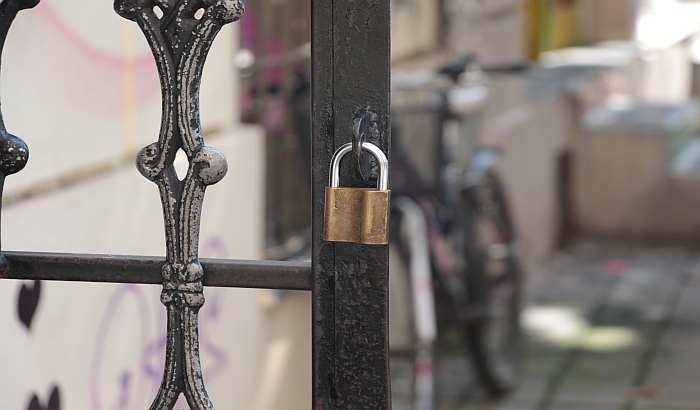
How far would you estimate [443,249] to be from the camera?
436 centimetres

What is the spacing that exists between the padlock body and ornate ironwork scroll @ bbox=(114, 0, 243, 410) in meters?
0.14

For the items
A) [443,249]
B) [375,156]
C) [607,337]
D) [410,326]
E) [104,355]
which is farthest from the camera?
[607,337]

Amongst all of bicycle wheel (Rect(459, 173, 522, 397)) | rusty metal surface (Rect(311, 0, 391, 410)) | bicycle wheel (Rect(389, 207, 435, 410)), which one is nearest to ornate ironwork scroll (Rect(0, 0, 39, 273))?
rusty metal surface (Rect(311, 0, 391, 410))

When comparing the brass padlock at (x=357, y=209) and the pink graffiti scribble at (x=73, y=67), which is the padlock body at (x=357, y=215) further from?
the pink graffiti scribble at (x=73, y=67)

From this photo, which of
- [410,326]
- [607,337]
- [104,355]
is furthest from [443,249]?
[104,355]

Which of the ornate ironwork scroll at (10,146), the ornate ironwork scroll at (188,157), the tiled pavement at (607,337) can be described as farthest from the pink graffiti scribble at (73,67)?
the tiled pavement at (607,337)

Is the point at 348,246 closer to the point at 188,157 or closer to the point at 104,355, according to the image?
the point at 188,157

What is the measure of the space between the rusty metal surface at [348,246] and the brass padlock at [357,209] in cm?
2

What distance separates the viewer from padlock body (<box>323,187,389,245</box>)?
3.44 feet

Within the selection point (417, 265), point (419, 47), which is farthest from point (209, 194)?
point (419, 47)

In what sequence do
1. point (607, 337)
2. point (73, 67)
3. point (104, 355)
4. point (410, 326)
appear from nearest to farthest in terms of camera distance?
point (73, 67), point (104, 355), point (410, 326), point (607, 337)

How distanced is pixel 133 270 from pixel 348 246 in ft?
0.86

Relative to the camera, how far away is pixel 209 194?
2697 mm

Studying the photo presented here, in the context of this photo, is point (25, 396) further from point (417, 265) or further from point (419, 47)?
point (419, 47)
